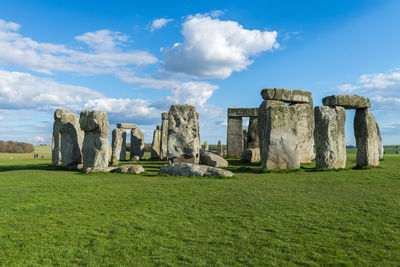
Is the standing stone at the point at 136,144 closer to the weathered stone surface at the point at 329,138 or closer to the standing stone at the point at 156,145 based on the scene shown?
the standing stone at the point at 156,145

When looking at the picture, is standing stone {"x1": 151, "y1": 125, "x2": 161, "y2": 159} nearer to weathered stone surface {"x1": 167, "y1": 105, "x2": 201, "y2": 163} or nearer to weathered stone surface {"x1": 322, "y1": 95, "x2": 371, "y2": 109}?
weathered stone surface {"x1": 167, "y1": 105, "x2": 201, "y2": 163}

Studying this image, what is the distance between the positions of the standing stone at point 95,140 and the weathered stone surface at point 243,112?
37.3 feet

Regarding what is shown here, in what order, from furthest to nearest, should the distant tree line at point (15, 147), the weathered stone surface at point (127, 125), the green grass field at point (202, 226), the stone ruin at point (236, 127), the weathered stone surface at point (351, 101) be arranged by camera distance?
the distant tree line at point (15, 147) → the weathered stone surface at point (127, 125) → the stone ruin at point (236, 127) → the weathered stone surface at point (351, 101) → the green grass field at point (202, 226)

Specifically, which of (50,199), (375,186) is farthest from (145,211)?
(375,186)

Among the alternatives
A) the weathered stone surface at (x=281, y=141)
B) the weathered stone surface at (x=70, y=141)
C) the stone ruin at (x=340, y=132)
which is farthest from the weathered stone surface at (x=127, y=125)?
the stone ruin at (x=340, y=132)

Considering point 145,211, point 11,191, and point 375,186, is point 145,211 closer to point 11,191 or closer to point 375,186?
point 11,191

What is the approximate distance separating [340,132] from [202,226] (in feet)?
30.0

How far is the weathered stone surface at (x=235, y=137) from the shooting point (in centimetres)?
2141

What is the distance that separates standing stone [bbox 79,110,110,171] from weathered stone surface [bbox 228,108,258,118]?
1138cm

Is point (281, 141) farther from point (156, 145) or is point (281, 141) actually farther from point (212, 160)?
point (156, 145)

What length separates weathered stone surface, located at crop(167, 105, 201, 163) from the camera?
44.1ft

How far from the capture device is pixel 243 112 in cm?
2155

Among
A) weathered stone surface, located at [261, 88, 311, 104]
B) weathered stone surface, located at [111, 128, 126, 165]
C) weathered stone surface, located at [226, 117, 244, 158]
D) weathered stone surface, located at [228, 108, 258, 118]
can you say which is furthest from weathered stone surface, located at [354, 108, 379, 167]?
weathered stone surface, located at [111, 128, 126, 165]

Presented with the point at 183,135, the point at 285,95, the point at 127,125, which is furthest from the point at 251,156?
the point at 127,125
